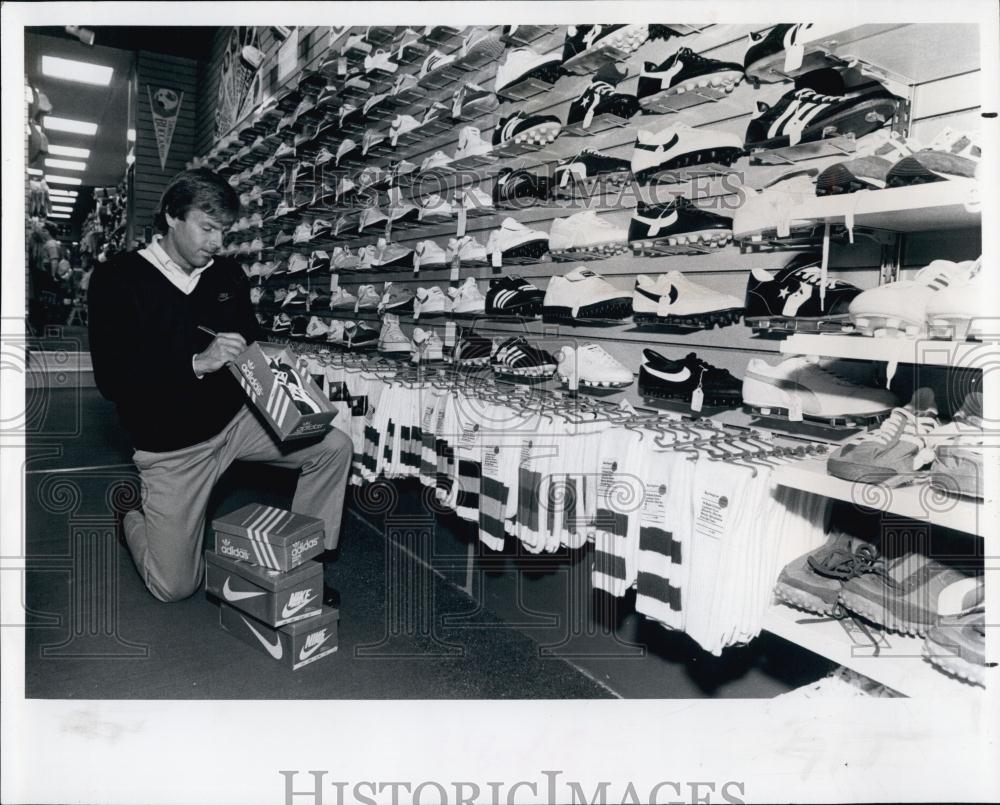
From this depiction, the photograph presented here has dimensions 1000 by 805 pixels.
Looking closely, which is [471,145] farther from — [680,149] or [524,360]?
[680,149]

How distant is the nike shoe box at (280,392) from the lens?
2.54 metres

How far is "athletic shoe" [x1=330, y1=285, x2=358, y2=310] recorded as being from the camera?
476 cm

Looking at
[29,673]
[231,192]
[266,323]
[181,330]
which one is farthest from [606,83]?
[266,323]

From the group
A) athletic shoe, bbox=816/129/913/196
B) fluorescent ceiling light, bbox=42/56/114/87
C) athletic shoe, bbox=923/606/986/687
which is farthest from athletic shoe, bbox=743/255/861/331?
fluorescent ceiling light, bbox=42/56/114/87

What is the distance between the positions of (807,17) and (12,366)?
7.88 ft

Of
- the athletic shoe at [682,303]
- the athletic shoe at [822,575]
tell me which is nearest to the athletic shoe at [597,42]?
the athletic shoe at [682,303]

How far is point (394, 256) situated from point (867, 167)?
2983 mm

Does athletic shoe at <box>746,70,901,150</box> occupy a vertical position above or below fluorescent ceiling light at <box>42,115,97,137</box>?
below

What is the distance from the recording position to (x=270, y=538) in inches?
94.6

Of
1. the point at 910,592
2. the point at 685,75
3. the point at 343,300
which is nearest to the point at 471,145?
the point at 685,75

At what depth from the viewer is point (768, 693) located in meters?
2.22

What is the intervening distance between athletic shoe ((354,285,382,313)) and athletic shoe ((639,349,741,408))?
2.48 meters

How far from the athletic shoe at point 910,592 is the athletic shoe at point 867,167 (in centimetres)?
92

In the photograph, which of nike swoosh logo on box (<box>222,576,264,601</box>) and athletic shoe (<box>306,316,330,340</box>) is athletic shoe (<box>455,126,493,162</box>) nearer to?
athletic shoe (<box>306,316,330,340</box>)
